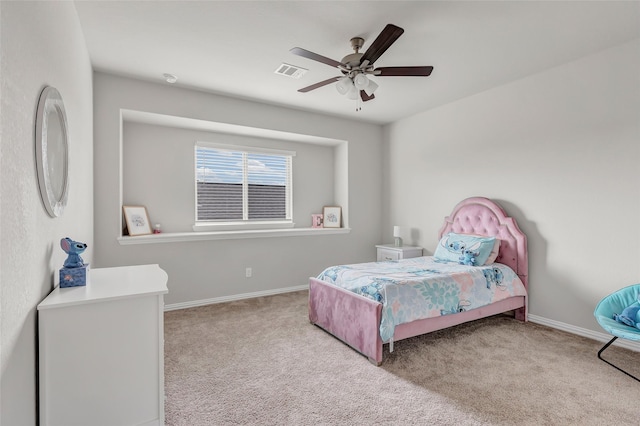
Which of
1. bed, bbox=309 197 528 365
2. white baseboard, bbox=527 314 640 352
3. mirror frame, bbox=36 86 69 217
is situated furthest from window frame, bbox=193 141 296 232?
white baseboard, bbox=527 314 640 352

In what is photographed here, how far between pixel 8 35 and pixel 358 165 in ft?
14.7

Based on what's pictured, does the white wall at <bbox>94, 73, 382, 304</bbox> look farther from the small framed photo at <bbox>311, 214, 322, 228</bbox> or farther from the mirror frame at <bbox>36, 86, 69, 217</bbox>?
the mirror frame at <bbox>36, 86, 69, 217</bbox>

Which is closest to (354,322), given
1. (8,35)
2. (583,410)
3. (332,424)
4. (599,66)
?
(332,424)

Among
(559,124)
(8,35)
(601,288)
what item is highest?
(559,124)

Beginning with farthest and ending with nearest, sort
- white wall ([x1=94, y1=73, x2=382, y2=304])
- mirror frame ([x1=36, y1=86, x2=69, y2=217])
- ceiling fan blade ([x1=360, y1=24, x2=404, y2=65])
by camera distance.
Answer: white wall ([x1=94, y1=73, x2=382, y2=304])
ceiling fan blade ([x1=360, y1=24, x2=404, y2=65])
mirror frame ([x1=36, y1=86, x2=69, y2=217])

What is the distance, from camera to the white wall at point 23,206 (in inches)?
44.1

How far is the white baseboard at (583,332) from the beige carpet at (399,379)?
84 mm

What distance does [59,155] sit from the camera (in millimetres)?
1822

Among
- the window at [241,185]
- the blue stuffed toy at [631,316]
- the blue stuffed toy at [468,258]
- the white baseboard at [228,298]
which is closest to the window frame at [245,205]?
the window at [241,185]

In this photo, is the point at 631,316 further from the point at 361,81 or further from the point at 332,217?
the point at 332,217

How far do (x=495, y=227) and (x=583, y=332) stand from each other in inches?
50.2

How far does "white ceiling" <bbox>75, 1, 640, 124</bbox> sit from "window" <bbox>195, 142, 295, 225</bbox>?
1.15 meters

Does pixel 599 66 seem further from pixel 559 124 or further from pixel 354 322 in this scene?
pixel 354 322

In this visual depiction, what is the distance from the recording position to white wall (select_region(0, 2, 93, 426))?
1.12m
